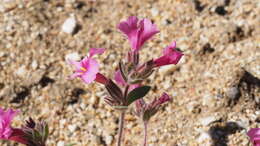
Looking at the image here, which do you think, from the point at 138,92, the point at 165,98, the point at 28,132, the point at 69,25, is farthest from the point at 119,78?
the point at 69,25

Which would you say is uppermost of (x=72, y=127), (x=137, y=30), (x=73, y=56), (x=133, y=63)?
(x=73, y=56)

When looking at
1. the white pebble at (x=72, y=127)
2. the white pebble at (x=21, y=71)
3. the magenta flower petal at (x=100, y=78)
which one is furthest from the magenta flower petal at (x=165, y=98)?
the white pebble at (x=21, y=71)

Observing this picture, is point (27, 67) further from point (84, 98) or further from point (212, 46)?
point (212, 46)

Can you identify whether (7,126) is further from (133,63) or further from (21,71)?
(21,71)

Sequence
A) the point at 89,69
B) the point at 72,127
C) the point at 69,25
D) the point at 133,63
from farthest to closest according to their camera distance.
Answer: the point at 69,25 → the point at 72,127 → the point at 133,63 → the point at 89,69

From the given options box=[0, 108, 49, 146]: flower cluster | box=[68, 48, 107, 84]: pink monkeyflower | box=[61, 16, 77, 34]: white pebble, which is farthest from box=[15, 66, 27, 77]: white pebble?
box=[68, 48, 107, 84]: pink monkeyflower

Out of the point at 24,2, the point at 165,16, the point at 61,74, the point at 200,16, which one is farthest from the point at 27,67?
the point at 200,16
